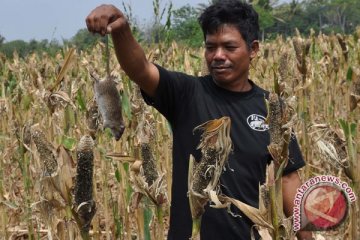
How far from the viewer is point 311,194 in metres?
1.10

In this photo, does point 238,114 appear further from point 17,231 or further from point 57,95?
point 17,231

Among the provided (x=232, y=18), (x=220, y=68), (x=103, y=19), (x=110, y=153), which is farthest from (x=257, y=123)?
(x=103, y=19)

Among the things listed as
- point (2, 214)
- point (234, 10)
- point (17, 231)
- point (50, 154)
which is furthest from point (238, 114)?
point (17, 231)

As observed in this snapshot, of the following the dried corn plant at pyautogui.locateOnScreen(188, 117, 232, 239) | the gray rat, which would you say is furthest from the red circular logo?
the gray rat

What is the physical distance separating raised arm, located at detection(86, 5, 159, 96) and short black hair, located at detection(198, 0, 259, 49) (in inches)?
8.9

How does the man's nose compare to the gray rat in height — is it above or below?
above

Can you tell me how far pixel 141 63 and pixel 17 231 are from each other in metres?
1.65

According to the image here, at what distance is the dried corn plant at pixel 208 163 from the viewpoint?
3.83 feet

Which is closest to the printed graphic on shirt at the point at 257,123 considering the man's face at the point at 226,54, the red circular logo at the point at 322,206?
the man's face at the point at 226,54

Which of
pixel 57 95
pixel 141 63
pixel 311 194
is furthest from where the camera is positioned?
pixel 57 95

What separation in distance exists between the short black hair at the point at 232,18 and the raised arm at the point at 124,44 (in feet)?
0.74

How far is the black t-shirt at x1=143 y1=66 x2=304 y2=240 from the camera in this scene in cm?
184

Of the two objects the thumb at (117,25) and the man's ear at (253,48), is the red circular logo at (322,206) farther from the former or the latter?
the man's ear at (253,48)

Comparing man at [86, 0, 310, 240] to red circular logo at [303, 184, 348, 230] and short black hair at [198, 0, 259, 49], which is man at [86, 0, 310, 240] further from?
red circular logo at [303, 184, 348, 230]
